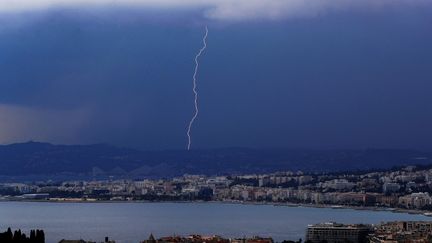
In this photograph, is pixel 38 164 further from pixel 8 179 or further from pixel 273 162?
pixel 273 162

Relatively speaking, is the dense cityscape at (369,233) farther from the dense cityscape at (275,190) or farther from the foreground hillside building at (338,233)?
A: the dense cityscape at (275,190)

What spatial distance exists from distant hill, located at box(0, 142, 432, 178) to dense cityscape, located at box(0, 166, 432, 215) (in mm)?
21674

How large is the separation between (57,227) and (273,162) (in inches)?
3106

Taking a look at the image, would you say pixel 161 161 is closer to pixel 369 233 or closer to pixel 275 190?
pixel 275 190

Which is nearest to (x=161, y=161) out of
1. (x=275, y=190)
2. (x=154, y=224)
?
(x=275, y=190)

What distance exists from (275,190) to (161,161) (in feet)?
142

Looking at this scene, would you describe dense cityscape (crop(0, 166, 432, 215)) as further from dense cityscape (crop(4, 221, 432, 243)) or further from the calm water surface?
dense cityscape (crop(4, 221, 432, 243))

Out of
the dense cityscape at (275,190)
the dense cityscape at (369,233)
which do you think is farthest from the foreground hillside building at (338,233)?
the dense cityscape at (275,190)

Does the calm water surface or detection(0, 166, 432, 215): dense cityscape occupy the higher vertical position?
detection(0, 166, 432, 215): dense cityscape

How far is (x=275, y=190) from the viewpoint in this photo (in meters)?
89.0

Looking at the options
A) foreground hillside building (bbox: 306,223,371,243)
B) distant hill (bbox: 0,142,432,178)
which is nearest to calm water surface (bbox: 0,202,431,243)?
foreground hillside building (bbox: 306,223,371,243)

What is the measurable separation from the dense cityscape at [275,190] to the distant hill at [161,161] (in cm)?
2167

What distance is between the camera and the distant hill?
121875 mm

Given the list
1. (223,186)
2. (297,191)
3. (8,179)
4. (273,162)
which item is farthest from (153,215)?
(273,162)
